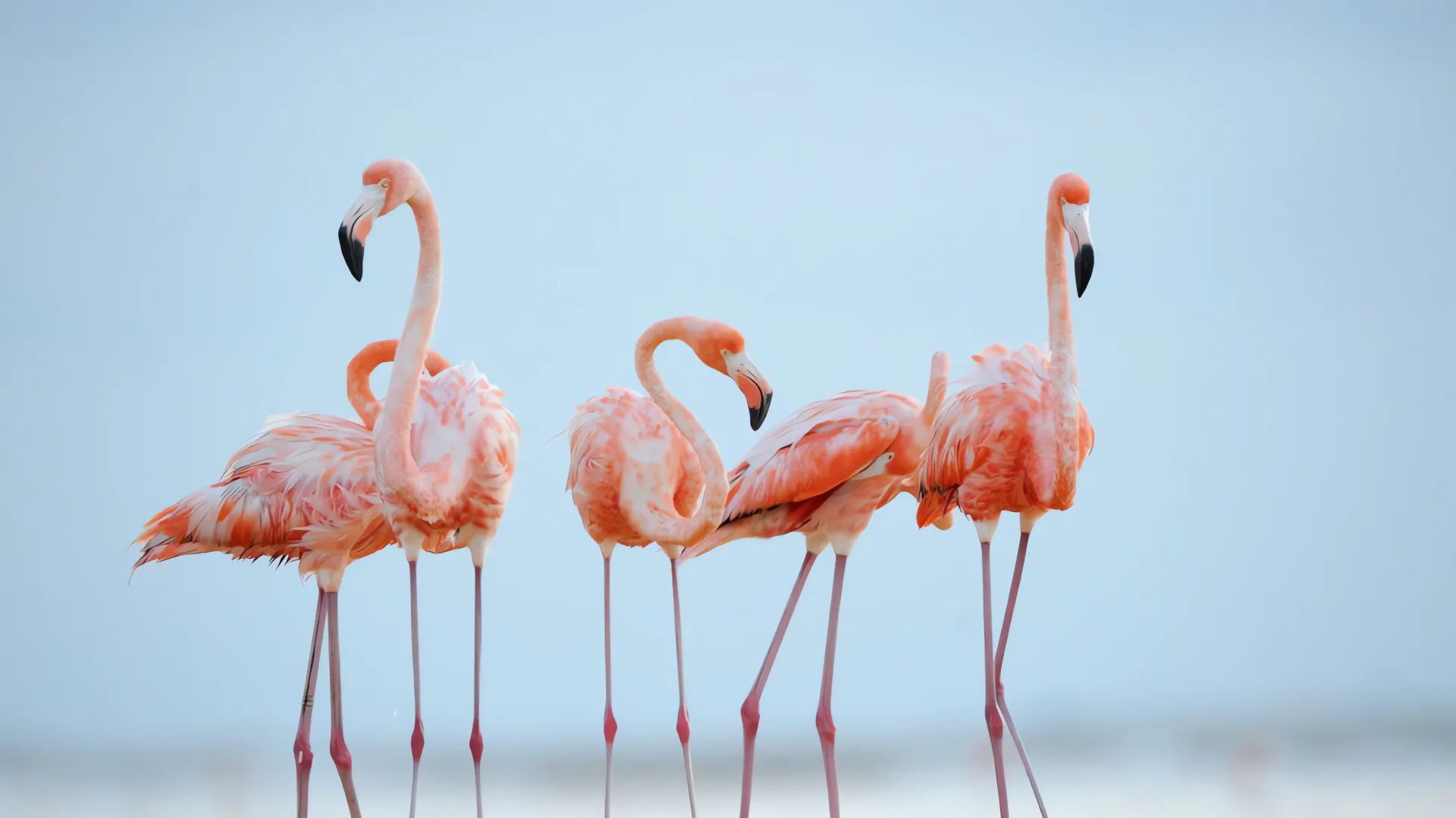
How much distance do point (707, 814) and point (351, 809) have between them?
1.88m

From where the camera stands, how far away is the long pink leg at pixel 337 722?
562 cm

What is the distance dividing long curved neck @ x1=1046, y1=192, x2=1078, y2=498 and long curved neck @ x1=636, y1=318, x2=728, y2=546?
4.27 ft

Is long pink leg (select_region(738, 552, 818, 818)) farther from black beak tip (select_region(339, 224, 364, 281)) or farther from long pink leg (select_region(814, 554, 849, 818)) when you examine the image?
black beak tip (select_region(339, 224, 364, 281))

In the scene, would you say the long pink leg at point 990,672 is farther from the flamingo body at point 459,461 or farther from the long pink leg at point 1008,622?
the flamingo body at point 459,461

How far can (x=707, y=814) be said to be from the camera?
6820 mm

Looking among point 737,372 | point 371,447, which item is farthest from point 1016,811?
point 371,447

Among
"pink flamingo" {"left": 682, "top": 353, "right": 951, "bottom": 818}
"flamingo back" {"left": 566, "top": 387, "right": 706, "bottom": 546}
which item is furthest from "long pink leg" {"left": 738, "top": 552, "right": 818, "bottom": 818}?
"flamingo back" {"left": 566, "top": 387, "right": 706, "bottom": 546}

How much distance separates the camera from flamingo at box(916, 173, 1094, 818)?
5453mm

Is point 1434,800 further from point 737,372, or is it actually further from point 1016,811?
point 737,372

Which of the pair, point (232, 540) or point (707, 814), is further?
point (707, 814)

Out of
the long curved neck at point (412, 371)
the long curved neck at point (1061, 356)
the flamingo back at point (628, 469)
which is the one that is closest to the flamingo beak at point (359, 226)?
the long curved neck at point (412, 371)

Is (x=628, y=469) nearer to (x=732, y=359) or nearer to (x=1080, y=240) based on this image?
(x=732, y=359)

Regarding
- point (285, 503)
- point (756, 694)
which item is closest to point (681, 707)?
point (756, 694)

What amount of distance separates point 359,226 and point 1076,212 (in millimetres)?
2768
